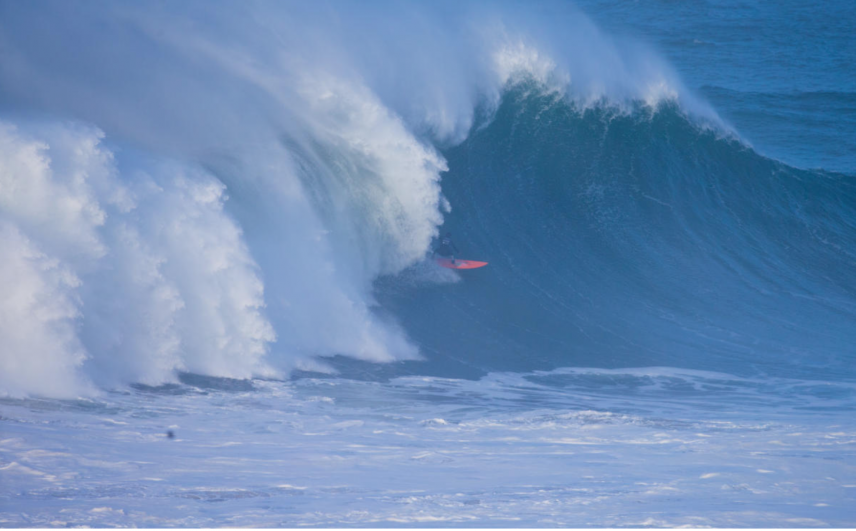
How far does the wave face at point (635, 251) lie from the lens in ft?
31.6

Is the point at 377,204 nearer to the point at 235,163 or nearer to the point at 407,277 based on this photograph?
the point at 407,277

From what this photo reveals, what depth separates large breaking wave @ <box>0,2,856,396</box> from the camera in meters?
7.78

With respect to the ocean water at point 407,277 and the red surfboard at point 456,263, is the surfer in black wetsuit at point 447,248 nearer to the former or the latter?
the red surfboard at point 456,263

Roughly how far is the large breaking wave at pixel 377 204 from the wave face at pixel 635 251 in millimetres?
38

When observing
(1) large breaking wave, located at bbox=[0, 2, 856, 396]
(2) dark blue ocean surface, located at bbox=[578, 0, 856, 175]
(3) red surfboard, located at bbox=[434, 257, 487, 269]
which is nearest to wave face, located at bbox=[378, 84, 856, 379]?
(1) large breaking wave, located at bbox=[0, 2, 856, 396]

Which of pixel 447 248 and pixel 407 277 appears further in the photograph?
pixel 447 248

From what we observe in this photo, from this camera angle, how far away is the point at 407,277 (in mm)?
10484

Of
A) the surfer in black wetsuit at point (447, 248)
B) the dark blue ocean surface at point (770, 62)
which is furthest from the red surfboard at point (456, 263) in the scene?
the dark blue ocean surface at point (770, 62)

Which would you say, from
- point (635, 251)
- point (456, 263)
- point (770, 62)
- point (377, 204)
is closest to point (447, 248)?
point (456, 263)

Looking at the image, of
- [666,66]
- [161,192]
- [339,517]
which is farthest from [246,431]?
[666,66]

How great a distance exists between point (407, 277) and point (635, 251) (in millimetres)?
3425

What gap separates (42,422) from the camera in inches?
242

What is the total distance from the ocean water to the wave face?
1.9 inches

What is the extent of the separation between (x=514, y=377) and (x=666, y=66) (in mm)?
8296
